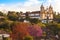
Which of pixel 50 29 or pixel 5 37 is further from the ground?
pixel 5 37

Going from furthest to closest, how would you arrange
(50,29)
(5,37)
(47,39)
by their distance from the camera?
(50,29) < (47,39) < (5,37)

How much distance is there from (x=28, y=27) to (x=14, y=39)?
3.55 meters

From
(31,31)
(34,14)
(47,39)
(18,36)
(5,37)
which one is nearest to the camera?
(5,37)

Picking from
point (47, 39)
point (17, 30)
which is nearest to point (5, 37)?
point (47, 39)

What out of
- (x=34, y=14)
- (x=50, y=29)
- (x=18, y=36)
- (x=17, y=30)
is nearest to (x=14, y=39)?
(x=18, y=36)

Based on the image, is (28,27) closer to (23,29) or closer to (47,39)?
(23,29)

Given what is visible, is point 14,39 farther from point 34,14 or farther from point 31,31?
point 34,14

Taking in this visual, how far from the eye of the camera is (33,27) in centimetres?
1855

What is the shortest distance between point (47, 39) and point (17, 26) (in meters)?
4.07

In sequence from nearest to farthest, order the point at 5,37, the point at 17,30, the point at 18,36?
the point at 5,37 → the point at 18,36 → the point at 17,30

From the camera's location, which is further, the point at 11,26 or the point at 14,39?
the point at 11,26

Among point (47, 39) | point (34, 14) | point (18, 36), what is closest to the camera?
point (47, 39)

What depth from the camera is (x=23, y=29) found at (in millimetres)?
17047

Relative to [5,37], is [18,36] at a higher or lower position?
lower
